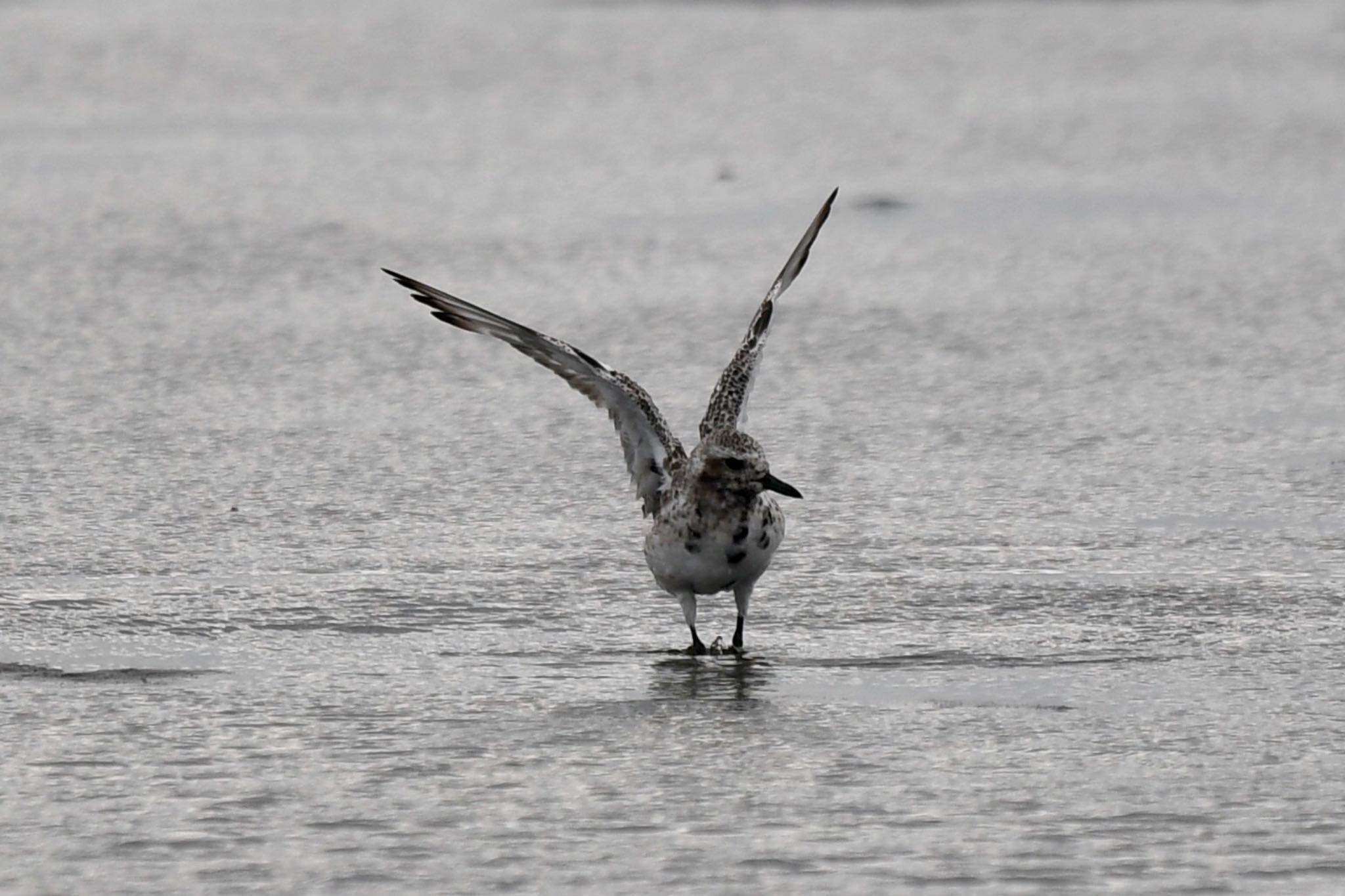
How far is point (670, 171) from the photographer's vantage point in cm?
1266

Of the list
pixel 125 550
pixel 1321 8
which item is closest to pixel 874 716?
pixel 125 550

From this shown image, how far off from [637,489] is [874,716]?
5.82 feet

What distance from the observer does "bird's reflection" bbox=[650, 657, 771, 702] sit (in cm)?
588

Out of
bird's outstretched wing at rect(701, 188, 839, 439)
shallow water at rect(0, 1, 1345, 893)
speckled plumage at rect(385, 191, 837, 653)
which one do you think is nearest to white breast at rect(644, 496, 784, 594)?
speckled plumage at rect(385, 191, 837, 653)

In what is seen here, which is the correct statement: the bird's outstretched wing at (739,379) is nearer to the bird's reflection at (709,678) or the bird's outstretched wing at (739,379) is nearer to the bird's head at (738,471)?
the bird's head at (738,471)

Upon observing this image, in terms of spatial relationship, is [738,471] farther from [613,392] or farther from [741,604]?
[613,392]

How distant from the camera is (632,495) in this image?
7.71 metres

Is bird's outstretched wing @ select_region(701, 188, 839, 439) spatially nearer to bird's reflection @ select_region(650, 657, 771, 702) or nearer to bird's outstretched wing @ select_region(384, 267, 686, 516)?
bird's outstretched wing @ select_region(384, 267, 686, 516)

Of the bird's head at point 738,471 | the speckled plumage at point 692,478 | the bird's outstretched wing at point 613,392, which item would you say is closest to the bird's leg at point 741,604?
the speckled plumage at point 692,478

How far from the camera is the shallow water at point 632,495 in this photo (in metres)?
4.97

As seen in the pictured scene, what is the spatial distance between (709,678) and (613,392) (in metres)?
1.24

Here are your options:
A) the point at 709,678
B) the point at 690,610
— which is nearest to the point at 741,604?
the point at 690,610

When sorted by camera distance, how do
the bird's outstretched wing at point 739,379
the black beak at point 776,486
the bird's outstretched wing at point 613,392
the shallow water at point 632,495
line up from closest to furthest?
the shallow water at point 632,495, the black beak at point 776,486, the bird's outstretched wing at point 613,392, the bird's outstretched wing at point 739,379

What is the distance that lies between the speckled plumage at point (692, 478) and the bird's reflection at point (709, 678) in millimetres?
119
